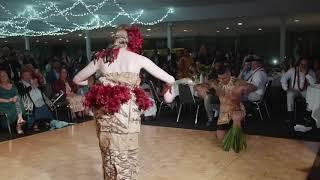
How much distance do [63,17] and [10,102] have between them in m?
8.20

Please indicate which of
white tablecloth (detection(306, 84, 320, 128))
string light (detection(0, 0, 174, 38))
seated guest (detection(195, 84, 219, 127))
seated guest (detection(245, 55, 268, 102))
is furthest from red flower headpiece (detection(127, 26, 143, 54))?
string light (detection(0, 0, 174, 38))

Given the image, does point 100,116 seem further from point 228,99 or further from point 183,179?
point 228,99

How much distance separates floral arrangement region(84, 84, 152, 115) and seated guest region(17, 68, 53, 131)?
4.45 m

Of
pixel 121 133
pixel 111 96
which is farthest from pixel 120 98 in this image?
pixel 121 133

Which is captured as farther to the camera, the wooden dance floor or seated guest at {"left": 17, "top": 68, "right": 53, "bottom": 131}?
seated guest at {"left": 17, "top": 68, "right": 53, "bottom": 131}

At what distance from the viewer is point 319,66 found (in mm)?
7578

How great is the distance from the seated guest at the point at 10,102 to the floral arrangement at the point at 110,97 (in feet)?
13.8

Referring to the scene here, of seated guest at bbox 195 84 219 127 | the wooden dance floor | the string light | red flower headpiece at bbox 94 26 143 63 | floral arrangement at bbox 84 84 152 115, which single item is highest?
the string light

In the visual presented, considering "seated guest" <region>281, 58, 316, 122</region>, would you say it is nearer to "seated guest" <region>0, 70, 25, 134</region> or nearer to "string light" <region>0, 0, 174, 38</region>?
"seated guest" <region>0, 70, 25, 134</region>

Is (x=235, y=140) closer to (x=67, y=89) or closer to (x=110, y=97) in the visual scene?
(x=110, y=97)

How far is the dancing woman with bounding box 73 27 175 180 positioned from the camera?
298 cm

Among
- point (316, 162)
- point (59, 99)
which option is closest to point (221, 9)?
point (59, 99)

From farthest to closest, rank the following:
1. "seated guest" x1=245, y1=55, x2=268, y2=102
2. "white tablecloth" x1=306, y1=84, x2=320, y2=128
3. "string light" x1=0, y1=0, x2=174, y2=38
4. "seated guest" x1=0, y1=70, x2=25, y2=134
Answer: "string light" x1=0, y1=0, x2=174, y2=38, "seated guest" x1=245, y1=55, x2=268, y2=102, "seated guest" x1=0, y1=70, x2=25, y2=134, "white tablecloth" x1=306, y1=84, x2=320, y2=128

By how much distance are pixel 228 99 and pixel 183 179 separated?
A: 1.63 metres
